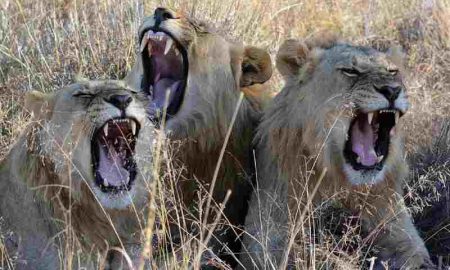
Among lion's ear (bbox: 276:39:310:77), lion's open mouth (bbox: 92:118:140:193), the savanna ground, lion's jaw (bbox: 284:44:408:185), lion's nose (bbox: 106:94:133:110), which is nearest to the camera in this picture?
lion's nose (bbox: 106:94:133:110)

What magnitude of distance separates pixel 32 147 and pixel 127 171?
440 mm

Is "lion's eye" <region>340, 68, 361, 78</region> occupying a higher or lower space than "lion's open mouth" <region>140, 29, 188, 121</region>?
higher

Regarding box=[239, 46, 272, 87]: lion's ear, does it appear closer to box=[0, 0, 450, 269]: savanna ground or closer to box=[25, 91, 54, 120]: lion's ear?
box=[0, 0, 450, 269]: savanna ground

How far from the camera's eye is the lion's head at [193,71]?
5.29m

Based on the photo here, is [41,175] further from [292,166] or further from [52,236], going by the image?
[292,166]

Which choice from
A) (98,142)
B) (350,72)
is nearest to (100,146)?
(98,142)

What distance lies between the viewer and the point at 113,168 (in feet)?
15.3

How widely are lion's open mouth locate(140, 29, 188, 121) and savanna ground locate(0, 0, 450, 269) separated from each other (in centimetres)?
44

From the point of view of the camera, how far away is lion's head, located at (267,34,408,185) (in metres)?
4.68

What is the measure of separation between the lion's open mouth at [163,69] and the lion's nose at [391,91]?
3.89 feet

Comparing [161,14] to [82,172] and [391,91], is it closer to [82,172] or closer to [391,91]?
[82,172]

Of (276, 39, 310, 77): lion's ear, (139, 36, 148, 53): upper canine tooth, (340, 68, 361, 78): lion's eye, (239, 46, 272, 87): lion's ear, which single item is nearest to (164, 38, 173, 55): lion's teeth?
(139, 36, 148, 53): upper canine tooth

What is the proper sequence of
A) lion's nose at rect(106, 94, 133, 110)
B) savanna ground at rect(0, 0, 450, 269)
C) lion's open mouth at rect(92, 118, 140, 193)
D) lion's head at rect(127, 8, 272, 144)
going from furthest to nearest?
savanna ground at rect(0, 0, 450, 269) → lion's head at rect(127, 8, 272, 144) → lion's open mouth at rect(92, 118, 140, 193) → lion's nose at rect(106, 94, 133, 110)

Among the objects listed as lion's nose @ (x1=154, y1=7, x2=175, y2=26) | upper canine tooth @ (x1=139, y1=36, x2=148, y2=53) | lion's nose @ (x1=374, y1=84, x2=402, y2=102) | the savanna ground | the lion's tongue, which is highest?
lion's nose @ (x1=154, y1=7, x2=175, y2=26)
